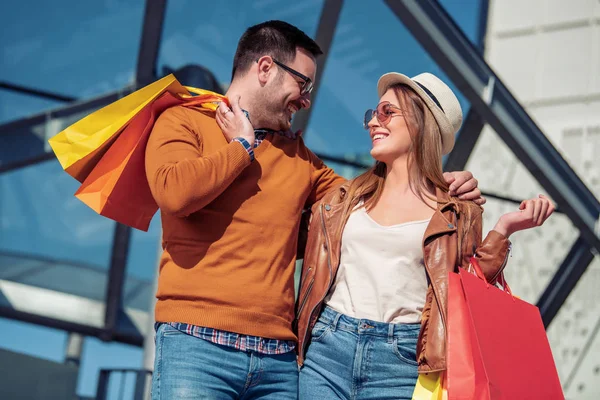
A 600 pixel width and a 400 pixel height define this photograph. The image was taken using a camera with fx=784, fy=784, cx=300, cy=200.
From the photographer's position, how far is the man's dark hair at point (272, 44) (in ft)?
9.45

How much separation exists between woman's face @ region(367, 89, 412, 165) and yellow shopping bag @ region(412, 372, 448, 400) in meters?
0.83

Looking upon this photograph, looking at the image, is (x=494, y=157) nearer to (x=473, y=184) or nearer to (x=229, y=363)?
(x=473, y=184)

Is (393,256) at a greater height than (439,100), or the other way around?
(439,100)

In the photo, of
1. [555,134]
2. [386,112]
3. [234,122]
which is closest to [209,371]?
[234,122]

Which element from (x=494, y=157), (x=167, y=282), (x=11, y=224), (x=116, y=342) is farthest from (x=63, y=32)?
(x=167, y=282)

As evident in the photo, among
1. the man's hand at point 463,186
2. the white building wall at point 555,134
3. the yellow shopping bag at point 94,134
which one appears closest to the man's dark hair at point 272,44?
the yellow shopping bag at point 94,134

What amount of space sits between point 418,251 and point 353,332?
0.34 m

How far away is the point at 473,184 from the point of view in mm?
2756

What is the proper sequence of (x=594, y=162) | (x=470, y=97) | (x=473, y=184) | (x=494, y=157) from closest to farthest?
(x=473, y=184), (x=470, y=97), (x=494, y=157), (x=594, y=162)

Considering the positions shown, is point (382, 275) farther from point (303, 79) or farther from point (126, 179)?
point (126, 179)

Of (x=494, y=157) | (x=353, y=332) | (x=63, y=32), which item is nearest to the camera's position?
(x=353, y=332)

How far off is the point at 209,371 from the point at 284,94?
1041 millimetres

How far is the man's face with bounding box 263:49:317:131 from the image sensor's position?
2.81 metres

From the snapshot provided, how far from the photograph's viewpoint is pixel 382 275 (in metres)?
2.54
